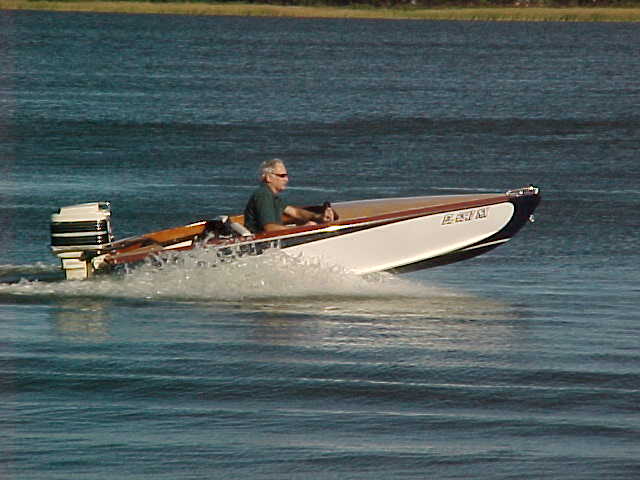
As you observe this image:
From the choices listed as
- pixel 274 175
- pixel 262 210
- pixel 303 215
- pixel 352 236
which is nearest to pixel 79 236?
pixel 262 210

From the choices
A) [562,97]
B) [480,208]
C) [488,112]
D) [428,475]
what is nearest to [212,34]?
[562,97]

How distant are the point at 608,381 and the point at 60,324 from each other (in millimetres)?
4906

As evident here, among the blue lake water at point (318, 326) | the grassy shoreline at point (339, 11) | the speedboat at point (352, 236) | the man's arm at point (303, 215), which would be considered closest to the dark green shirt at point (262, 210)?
the speedboat at point (352, 236)

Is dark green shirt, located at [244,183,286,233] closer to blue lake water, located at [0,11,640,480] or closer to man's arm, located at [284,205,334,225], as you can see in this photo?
blue lake water, located at [0,11,640,480]

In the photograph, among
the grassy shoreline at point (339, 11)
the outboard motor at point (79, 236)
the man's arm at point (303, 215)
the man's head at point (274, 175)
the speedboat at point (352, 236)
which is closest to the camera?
the outboard motor at point (79, 236)

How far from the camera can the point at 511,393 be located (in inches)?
446

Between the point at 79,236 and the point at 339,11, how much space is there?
92.8 m

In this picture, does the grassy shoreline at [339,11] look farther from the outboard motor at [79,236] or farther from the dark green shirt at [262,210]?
the outboard motor at [79,236]

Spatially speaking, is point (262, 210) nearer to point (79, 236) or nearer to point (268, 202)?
point (268, 202)

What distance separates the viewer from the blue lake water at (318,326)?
986 cm

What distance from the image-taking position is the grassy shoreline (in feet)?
328

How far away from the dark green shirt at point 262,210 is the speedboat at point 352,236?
0.13m

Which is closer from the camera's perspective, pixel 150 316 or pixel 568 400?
pixel 568 400

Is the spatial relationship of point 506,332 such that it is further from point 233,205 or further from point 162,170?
point 162,170
